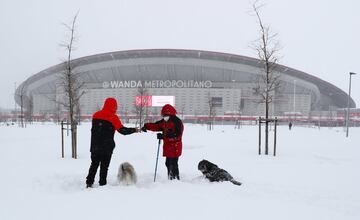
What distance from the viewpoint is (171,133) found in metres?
5.65

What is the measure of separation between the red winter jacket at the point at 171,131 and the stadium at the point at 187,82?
62348 millimetres

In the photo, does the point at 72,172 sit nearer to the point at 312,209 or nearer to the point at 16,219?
the point at 16,219

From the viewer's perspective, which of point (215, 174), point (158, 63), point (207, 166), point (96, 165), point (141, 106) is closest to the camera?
point (96, 165)

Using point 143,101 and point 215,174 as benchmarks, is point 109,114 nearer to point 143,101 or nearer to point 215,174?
point 215,174

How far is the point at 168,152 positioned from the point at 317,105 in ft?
324

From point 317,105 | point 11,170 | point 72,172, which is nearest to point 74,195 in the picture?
point 72,172

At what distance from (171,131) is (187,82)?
6855 centimetres

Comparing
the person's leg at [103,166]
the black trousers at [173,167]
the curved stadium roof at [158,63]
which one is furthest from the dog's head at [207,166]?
the curved stadium roof at [158,63]

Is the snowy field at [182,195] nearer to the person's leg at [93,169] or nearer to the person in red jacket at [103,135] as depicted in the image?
the person's leg at [93,169]

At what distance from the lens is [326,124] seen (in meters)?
64.7

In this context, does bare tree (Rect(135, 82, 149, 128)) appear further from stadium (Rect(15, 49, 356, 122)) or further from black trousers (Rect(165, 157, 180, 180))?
stadium (Rect(15, 49, 356, 122))

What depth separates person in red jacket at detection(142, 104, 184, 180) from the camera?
571 centimetres

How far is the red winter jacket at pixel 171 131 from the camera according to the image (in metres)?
5.70

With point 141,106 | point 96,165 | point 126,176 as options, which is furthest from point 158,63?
point 126,176
